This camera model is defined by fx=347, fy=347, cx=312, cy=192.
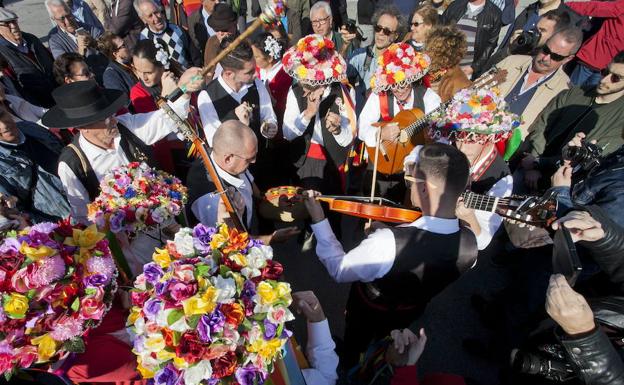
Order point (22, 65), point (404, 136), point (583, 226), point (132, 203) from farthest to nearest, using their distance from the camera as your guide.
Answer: point (22, 65) < point (404, 136) < point (132, 203) < point (583, 226)

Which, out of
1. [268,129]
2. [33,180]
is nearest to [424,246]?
[268,129]

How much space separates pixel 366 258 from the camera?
227 centimetres

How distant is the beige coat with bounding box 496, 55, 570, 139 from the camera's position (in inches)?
169

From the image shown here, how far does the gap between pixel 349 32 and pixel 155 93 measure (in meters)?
3.51

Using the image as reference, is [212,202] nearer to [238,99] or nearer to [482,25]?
[238,99]

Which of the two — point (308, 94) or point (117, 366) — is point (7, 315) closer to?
point (117, 366)

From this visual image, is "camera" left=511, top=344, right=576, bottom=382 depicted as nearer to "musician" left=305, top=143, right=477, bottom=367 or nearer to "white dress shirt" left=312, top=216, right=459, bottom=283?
"musician" left=305, top=143, right=477, bottom=367

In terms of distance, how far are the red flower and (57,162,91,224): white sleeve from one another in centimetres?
210

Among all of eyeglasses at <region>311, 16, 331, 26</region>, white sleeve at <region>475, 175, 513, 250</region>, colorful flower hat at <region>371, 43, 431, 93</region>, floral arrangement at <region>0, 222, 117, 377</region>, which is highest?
eyeglasses at <region>311, 16, 331, 26</region>

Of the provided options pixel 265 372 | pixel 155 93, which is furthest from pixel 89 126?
pixel 265 372

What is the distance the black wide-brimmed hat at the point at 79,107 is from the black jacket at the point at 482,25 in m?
5.49

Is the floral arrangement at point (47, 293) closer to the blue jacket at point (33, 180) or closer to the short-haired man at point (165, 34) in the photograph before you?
the blue jacket at point (33, 180)

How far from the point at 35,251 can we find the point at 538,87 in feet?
17.3

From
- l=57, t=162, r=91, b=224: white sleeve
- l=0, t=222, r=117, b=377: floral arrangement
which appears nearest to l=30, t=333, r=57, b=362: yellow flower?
l=0, t=222, r=117, b=377: floral arrangement
